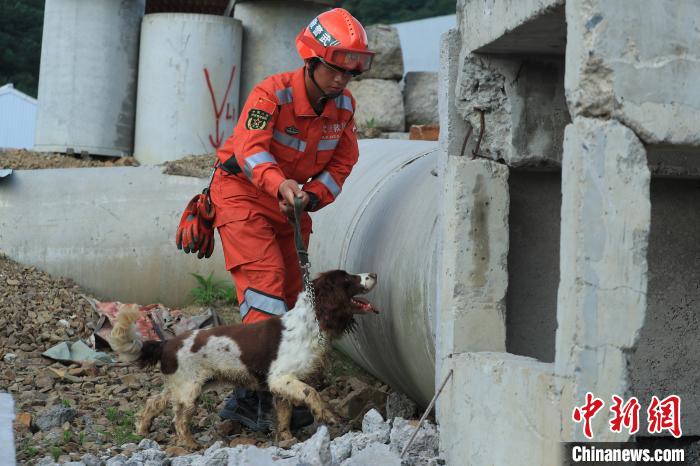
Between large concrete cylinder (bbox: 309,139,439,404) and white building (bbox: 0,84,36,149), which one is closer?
large concrete cylinder (bbox: 309,139,439,404)

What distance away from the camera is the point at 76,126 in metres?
10.7

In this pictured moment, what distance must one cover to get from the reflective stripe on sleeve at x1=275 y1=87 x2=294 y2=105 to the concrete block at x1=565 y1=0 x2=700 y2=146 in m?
2.11

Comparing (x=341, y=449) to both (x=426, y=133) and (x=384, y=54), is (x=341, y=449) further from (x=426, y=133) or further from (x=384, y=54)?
(x=384, y=54)

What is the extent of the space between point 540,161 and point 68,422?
2826 mm

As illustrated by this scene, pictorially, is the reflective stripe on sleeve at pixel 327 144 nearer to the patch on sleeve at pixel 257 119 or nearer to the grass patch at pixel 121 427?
the patch on sleeve at pixel 257 119

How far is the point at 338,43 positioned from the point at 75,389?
2793 millimetres

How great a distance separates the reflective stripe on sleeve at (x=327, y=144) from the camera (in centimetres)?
566

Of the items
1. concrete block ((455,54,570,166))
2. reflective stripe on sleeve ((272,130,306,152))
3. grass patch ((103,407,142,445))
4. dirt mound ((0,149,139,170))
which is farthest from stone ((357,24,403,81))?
concrete block ((455,54,570,166))

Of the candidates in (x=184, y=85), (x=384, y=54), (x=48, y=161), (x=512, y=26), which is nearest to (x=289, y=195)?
(x=512, y=26)

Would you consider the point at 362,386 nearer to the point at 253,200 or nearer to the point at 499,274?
the point at 253,200

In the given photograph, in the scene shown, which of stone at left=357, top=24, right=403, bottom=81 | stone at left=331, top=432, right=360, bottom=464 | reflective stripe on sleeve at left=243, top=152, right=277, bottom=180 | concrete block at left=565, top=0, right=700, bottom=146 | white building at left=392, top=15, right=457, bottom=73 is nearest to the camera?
concrete block at left=565, top=0, right=700, bottom=146

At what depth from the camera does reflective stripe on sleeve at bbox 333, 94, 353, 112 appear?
18.5 feet

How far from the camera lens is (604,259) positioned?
11.7 ft

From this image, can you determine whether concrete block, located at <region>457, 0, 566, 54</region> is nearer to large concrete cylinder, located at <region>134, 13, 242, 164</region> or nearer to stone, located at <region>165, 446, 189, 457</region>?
stone, located at <region>165, 446, 189, 457</region>
